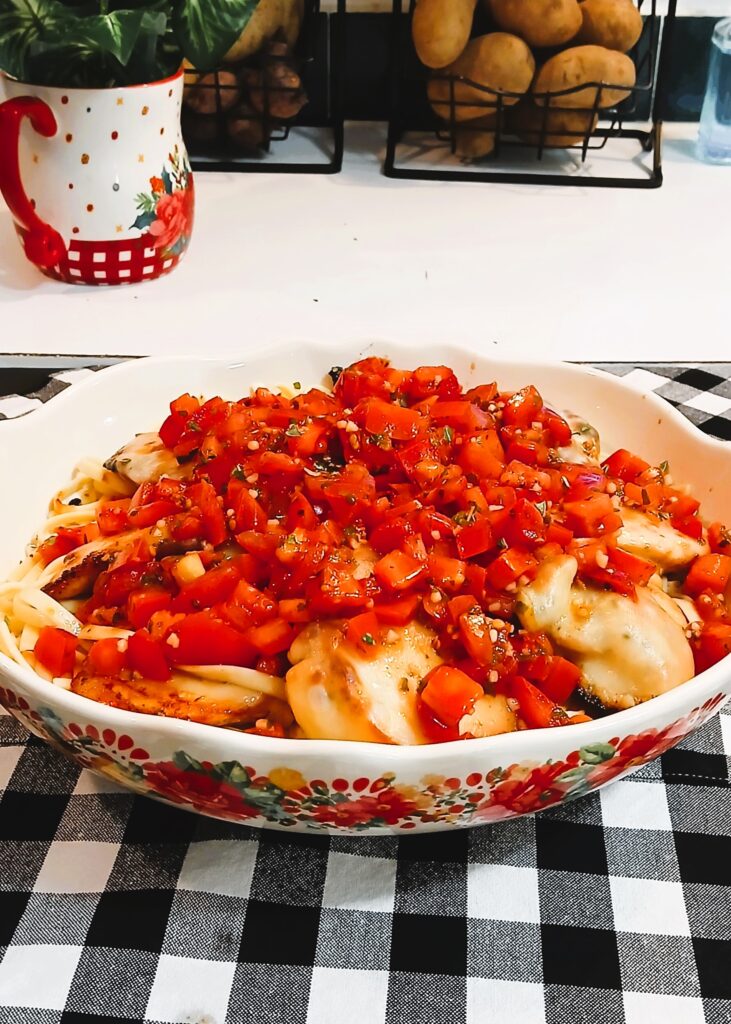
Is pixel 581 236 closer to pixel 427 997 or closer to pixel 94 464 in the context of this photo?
pixel 94 464

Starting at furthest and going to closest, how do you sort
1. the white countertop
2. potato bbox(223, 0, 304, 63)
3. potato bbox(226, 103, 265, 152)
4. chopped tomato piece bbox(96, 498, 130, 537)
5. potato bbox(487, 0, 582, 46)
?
potato bbox(226, 103, 265, 152) < potato bbox(223, 0, 304, 63) < potato bbox(487, 0, 582, 46) < the white countertop < chopped tomato piece bbox(96, 498, 130, 537)

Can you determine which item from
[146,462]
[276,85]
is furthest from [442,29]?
[146,462]

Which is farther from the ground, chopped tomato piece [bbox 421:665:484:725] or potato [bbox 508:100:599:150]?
potato [bbox 508:100:599:150]

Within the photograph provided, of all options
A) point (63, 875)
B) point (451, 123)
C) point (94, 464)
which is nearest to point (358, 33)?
point (451, 123)

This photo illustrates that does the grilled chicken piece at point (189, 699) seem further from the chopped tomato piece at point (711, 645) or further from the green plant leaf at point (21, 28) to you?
the green plant leaf at point (21, 28)

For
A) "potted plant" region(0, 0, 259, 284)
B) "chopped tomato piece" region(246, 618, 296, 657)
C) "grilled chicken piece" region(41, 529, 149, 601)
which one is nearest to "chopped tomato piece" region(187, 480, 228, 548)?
"grilled chicken piece" region(41, 529, 149, 601)

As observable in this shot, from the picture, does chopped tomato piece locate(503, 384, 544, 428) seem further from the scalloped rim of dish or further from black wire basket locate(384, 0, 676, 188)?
black wire basket locate(384, 0, 676, 188)
